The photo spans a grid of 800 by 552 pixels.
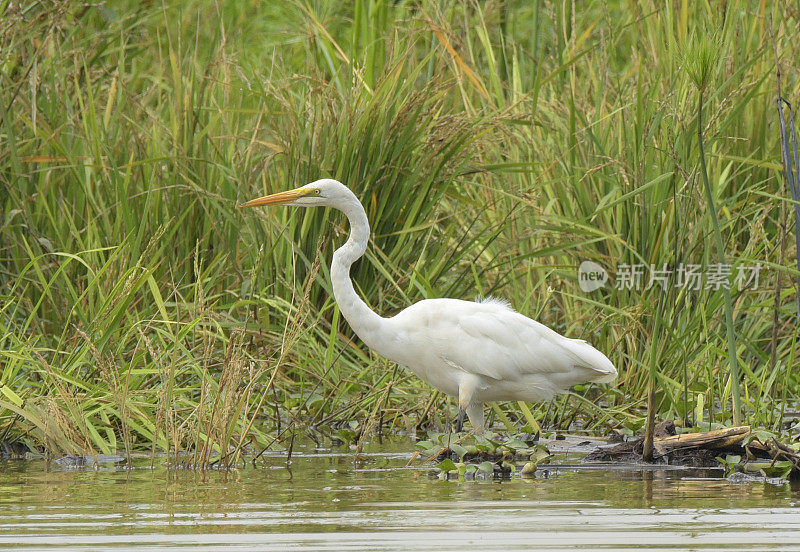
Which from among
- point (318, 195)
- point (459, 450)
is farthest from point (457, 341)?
point (318, 195)

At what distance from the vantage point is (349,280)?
226 inches

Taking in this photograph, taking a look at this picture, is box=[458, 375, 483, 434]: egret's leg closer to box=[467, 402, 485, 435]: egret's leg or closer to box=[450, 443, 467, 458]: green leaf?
box=[467, 402, 485, 435]: egret's leg

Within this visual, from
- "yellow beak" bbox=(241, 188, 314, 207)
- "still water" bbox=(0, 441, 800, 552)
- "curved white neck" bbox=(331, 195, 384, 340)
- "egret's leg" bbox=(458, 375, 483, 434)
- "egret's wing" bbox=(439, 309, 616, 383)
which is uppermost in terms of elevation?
"yellow beak" bbox=(241, 188, 314, 207)

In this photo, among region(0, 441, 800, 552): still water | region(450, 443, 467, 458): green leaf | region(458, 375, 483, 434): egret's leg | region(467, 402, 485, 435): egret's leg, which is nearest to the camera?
region(0, 441, 800, 552): still water

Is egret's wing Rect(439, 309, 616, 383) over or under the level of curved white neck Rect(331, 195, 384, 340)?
under

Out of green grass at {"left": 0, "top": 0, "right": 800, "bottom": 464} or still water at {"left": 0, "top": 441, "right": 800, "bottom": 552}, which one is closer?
still water at {"left": 0, "top": 441, "right": 800, "bottom": 552}

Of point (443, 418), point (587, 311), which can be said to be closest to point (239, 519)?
point (443, 418)

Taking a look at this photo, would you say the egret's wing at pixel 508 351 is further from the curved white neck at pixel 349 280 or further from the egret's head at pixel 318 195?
the egret's head at pixel 318 195

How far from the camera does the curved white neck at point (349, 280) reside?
5711 mm

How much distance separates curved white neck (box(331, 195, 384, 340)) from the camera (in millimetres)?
5711

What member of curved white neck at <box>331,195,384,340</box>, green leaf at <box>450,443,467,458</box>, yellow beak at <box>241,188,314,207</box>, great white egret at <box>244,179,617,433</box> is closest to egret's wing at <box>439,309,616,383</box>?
great white egret at <box>244,179,617,433</box>

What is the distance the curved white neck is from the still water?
671 mm

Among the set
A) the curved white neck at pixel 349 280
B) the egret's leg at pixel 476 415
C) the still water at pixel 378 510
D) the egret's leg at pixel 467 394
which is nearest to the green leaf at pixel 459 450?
the still water at pixel 378 510

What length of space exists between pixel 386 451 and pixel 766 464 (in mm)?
1591
